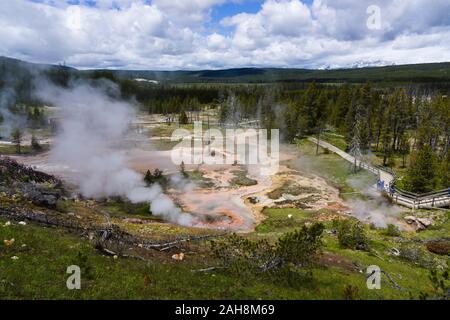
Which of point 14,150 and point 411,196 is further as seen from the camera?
point 14,150

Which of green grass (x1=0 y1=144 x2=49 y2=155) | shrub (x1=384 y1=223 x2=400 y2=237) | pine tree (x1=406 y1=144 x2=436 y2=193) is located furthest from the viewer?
green grass (x1=0 y1=144 x2=49 y2=155)

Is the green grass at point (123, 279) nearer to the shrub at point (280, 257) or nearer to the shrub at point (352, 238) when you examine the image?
the shrub at point (280, 257)

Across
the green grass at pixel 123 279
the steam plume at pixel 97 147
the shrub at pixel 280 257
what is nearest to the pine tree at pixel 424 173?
the green grass at pixel 123 279

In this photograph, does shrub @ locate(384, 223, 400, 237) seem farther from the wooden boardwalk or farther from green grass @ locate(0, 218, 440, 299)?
green grass @ locate(0, 218, 440, 299)

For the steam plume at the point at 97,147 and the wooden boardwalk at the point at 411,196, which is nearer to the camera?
the wooden boardwalk at the point at 411,196

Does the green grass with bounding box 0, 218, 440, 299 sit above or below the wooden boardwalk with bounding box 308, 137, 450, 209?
above

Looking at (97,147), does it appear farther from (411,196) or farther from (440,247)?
(440,247)

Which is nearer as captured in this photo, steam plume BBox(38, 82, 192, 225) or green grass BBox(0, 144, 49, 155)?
steam plume BBox(38, 82, 192, 225)

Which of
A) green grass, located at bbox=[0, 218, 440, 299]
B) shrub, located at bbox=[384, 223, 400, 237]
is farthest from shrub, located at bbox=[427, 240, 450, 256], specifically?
green grass, located at bbox=[0, 218, 440, 299]

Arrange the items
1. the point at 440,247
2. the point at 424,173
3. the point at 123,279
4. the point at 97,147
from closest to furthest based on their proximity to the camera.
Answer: the point at 123,279
the point at 440,247
the point at 424,173
the point at 97,147

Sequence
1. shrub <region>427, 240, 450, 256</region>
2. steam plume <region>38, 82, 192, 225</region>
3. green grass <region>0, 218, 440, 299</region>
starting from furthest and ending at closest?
steam plume <region>38, 82, 192, 225</region> < shrub <region>427, 240, 450, 256</region> < green grass <region>0, 218, 440, 299</region>

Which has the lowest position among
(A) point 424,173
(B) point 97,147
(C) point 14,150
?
(C) point 14,150

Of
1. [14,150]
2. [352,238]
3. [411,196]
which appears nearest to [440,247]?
[352,238]
